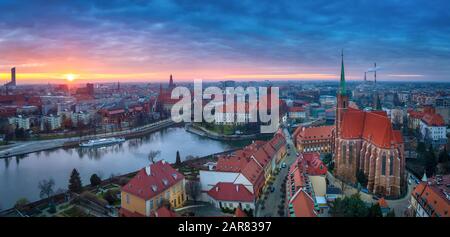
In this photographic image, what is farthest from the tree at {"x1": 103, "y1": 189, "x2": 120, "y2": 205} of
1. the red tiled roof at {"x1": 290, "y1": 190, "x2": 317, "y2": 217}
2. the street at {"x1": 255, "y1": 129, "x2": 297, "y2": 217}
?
the red tiled roof at {"x1": 290, "y1": 190, "x2": 317, "y2": 217}

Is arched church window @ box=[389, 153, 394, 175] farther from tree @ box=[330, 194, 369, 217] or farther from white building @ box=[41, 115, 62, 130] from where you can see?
white building @ box=[41, 115, 62, 130]

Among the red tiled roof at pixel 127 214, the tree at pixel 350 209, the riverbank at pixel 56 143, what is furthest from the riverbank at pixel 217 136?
the tree at pixel 350 209

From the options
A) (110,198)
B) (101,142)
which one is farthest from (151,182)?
(101,142)

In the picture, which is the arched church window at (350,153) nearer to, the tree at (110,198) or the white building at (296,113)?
the tree at (110,198)
